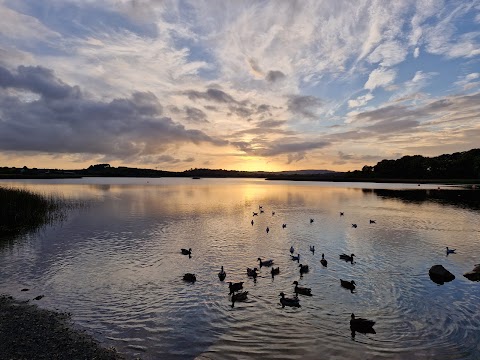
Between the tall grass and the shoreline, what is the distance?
22.8 m

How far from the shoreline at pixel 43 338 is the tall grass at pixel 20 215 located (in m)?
22.8

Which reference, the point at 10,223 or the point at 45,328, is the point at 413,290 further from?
the point at 10,223

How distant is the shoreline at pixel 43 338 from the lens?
11.9 metres

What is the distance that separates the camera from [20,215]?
4097 centimetres

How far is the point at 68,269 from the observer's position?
23.4 metres

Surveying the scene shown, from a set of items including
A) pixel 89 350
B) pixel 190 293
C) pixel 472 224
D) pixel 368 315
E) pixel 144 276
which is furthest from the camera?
pixel 472 224

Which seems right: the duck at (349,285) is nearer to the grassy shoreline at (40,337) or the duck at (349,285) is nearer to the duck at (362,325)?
the duck at (362,325)

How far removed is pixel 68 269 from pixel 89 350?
1291cm

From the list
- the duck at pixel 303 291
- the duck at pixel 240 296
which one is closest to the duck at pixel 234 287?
the duck at pixel 240 296

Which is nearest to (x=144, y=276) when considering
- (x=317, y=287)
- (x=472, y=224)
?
(x=317, y=287)

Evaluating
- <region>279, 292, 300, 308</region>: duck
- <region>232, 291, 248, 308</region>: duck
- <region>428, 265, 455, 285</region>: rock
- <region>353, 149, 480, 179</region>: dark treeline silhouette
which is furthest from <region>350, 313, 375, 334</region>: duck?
<region>353, 149, 480, 179</region>: dark treeline silhouette

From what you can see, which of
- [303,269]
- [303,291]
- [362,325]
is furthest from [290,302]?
[303,269]

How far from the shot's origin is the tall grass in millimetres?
37416

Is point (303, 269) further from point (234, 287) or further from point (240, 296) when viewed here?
point (240, 296)
